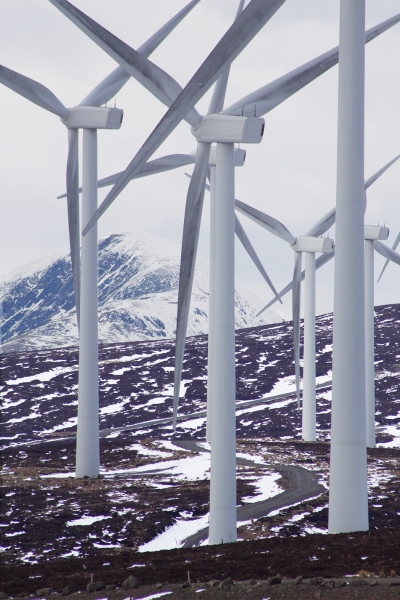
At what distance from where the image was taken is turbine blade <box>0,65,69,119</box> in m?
27.8

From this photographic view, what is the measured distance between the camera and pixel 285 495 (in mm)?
39156

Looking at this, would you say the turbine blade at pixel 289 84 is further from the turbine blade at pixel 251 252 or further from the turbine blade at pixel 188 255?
the turbine blade at pixel 251 252

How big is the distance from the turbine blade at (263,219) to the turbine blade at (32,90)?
34.2 feet

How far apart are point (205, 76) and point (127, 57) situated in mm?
4579

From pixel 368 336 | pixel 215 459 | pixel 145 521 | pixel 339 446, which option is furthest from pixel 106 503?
pixel 368 336

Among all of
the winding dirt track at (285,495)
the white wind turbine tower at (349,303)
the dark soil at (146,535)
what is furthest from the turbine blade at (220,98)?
the winding dirt track at (285,495)

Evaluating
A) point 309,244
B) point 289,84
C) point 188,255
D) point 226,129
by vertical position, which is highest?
point 309,244

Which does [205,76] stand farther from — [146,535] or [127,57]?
[146,535]

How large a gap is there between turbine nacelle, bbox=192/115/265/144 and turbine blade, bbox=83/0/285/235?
8.88 m

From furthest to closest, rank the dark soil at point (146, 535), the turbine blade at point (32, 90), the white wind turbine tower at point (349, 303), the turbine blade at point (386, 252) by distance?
the turbine blade at point (386, 252), the turbine blade at point (32, 90), the white wind turbine tower at point (349, 303), the dark soil at point (146, 535)

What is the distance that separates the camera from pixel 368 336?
221 feet

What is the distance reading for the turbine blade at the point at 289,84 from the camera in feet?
82.2

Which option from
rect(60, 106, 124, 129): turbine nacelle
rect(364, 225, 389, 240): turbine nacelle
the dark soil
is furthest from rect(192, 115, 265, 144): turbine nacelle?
rect(364, 225, 389, 240): turbine nacelle

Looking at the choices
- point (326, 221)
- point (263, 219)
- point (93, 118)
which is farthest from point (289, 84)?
point (326, 221)
